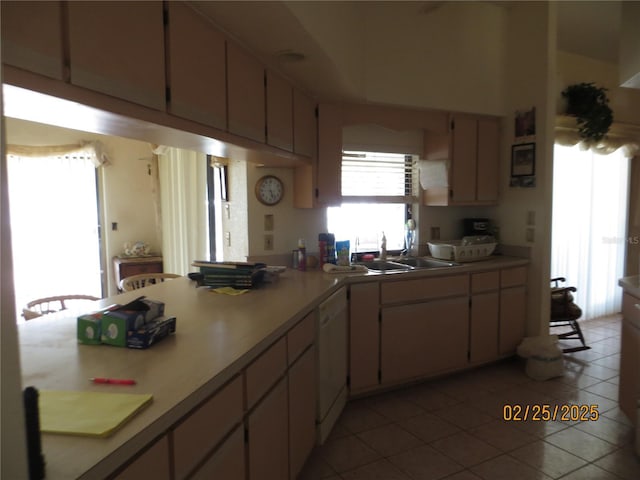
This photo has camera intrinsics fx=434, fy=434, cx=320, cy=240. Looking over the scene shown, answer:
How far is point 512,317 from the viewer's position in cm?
368

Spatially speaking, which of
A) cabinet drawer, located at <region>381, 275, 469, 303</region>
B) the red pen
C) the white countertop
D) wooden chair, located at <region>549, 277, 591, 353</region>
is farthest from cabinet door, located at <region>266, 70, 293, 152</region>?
wooden chair, located at <region>549, 277, 591, 353</region>

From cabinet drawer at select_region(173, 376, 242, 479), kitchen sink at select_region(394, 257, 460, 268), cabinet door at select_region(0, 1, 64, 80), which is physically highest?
cabinet door at select_region(0, 1, 64, 80)

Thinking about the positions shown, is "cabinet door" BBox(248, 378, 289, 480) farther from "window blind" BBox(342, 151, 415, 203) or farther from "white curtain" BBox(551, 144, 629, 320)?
→ "white curtain" BBox(551, 144, 629, 320)

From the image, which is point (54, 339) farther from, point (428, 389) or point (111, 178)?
point (111, 178)

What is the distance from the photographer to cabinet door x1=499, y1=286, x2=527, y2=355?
362 cm

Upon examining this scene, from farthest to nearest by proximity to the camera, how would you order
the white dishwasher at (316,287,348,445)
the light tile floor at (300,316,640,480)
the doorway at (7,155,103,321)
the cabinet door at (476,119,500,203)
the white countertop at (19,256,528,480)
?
the doorway at (7,155,103,321) → the cabinet door at (476,119,500,203) → the white dishwasher at (316,287,348,445) → the light tile floor at (300,316,640,480) → the white countertop at (19,256,528,480)

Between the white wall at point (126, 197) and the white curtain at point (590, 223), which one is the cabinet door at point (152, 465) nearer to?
the white curtain at point (590, 223)

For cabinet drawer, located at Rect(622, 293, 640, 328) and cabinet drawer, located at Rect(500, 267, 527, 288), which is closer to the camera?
cabinet drawer, located at Rect(622, 293, 640, 328)

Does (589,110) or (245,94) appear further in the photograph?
(589,110)

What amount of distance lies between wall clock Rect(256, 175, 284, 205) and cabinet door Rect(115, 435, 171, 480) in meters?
2.35

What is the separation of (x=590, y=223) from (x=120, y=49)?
521 cm

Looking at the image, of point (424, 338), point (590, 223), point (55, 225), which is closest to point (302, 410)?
point (424, 338)

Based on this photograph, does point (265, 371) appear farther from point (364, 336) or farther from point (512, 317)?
point (512, 317)

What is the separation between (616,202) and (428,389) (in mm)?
3789
